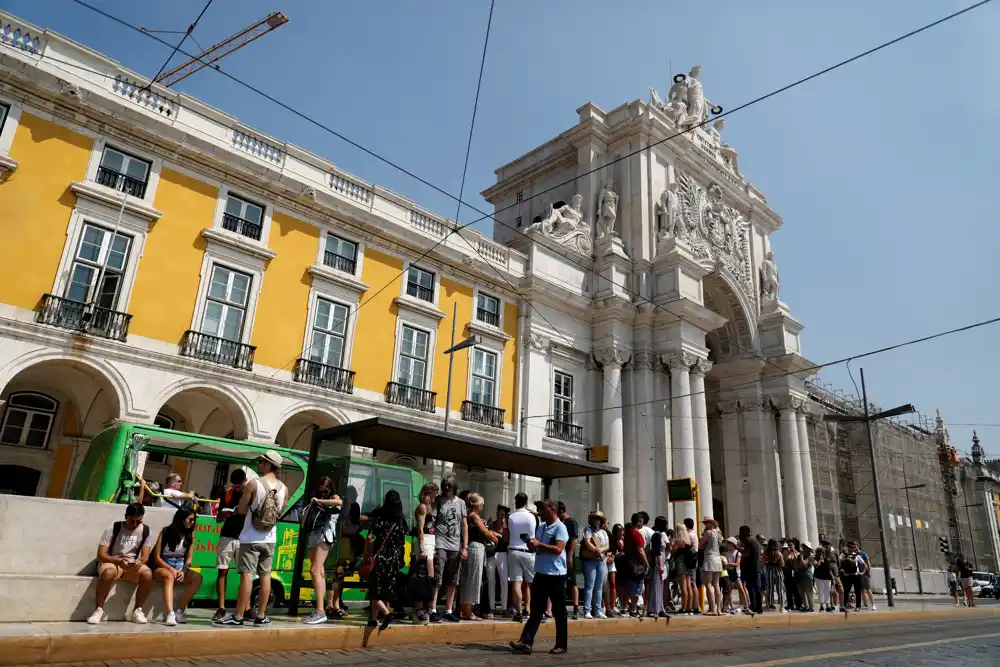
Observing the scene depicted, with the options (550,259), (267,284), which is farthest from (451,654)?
(550,259)

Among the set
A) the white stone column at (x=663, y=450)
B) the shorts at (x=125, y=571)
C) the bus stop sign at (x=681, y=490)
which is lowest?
the shorts at (x=125, y=571)

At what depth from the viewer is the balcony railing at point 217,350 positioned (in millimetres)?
16719

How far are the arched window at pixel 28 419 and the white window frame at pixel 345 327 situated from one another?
667 centimetres

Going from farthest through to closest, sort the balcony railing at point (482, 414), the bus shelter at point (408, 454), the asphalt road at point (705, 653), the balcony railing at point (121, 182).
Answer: the balcony railing at point (482, 414) → the balcony railing at point (121, 182) → the bus shelter at point (408, 454) → the asphalt road at point (705, 653)

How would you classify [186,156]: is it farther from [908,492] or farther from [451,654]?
[908,492]

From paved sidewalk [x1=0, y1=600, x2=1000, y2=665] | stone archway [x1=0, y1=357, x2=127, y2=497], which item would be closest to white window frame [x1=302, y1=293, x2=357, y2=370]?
stone archway [x1=0, y1=357, x2=127, y2=497]

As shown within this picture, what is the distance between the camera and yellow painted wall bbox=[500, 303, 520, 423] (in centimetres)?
2402

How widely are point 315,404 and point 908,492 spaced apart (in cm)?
4239

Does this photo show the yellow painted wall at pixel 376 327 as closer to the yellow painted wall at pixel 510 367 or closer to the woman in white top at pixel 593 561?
the yellow painted wall at pixel 510 367

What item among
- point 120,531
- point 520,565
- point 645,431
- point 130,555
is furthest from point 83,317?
point 645,431

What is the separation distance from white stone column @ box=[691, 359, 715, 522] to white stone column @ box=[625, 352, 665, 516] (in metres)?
1.76

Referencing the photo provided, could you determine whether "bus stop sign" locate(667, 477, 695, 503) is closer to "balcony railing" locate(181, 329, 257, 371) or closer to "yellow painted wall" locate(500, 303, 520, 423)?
"yellow painted wall" locate(500, 303, 520, 423)

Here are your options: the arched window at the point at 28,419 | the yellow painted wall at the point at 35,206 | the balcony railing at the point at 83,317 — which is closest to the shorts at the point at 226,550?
the balcony railing at the point at 83,317

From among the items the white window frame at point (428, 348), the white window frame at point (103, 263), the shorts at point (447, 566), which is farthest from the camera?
the white window frame at point (428, 348)
